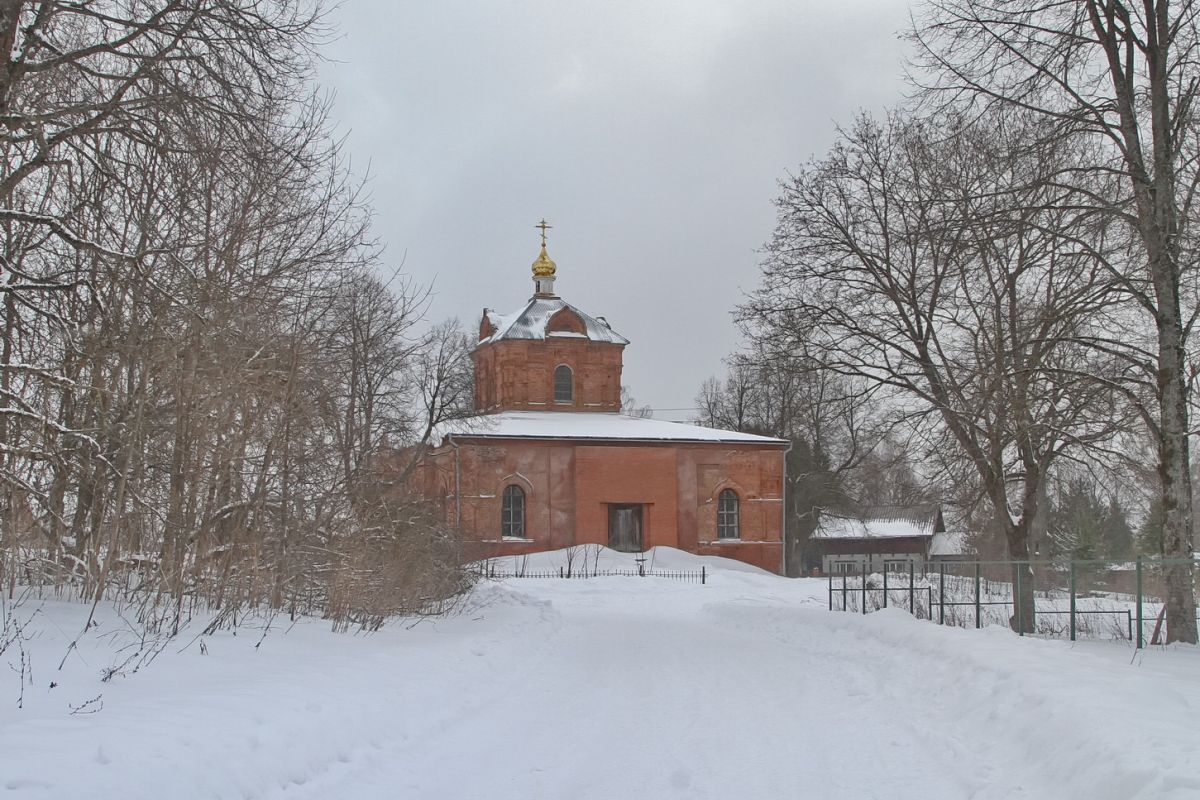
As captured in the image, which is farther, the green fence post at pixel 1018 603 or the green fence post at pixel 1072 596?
the green fence post at pixel 1018 603

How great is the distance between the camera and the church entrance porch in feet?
160

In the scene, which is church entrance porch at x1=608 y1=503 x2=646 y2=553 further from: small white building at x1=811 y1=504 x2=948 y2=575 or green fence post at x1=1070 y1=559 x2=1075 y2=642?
green fence post at x1=1070 y1=559 x2=1075 y2=642

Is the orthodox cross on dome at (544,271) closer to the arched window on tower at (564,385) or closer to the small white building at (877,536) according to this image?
the arched window on tower at (564,385)

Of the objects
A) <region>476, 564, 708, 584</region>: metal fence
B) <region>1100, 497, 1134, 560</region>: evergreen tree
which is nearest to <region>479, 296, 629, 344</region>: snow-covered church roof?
<region>476, 564, 708, 584</region>: metal fence

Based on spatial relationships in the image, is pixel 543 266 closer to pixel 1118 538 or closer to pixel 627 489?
pixel 627 489

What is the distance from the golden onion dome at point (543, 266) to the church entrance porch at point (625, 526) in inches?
532

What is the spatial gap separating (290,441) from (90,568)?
3946 mm

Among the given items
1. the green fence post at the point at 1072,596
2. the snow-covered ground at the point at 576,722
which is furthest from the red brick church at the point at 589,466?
the snow-covered ground at the point at 576,722

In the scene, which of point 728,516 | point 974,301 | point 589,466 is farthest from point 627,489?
point 974,301

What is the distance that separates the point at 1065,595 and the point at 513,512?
31752 millimetres

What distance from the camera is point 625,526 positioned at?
1932 inches

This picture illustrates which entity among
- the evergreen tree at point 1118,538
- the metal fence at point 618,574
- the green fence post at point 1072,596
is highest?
the green fence post at point 1072,596

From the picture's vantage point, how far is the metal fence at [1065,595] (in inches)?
603

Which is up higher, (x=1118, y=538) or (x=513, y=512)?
(x=513, y=512)
